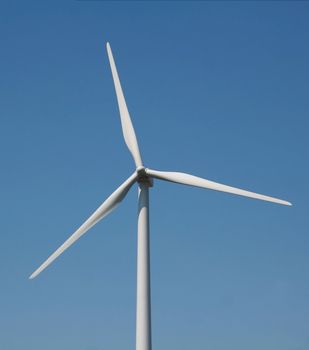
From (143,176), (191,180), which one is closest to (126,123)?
(143,176)

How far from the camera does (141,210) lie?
26.2m

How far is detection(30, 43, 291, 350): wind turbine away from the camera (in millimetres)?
23625

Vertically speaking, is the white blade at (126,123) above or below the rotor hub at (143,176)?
above

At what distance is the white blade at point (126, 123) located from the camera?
1102 inches

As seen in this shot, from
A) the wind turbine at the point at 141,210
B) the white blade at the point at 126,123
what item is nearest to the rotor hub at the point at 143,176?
the wind turbine at the point at 141,210

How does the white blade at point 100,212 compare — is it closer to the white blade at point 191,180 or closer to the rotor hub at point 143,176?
the rotor hub at point 143,176

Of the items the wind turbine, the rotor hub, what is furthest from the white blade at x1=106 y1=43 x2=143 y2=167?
the rotor hub

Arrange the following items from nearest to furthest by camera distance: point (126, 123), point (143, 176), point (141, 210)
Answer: point (141, 210) → point (143, 176) → point (126, 123)

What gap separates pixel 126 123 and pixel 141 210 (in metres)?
5.44

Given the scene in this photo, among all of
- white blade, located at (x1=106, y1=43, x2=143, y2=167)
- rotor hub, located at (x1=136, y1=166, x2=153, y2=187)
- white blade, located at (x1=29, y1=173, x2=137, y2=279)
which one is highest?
white blade, located at (x1=106, y1=43, x2=143, y2=167)

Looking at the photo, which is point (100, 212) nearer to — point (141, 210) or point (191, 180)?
point (141, 210)

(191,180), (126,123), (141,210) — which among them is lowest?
(141,210)

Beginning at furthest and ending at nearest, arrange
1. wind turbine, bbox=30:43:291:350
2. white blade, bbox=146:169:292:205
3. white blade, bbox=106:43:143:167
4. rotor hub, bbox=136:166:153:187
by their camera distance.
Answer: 1. white blade, bbox=106:43:143:167
2. rotor hub, bbox=136:166:153:187
3. white blade, bbox=146:169:292:205
4. wind turbine, bbox=30:43:291:350

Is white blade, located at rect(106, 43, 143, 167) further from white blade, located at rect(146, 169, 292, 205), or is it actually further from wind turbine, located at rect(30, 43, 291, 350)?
white blade, located at rect(146, 169, 292, 205)
